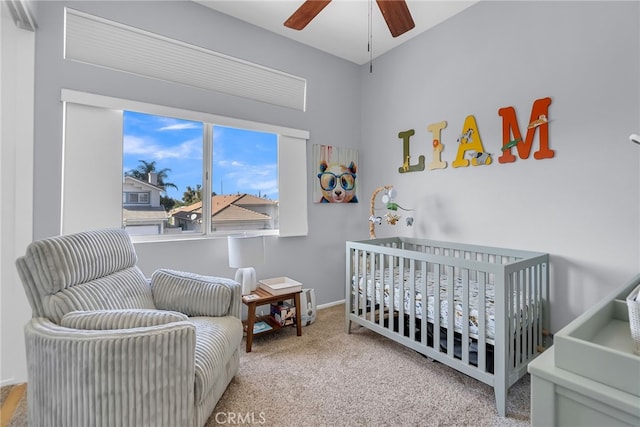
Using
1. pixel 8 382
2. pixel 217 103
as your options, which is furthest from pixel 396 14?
pixel 8 382

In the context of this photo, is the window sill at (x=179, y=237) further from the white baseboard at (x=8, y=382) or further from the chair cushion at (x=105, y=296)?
the white baseboard at (x=8, y=382)

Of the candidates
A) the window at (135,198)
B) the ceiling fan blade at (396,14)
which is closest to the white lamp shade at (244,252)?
the window at (135,198)

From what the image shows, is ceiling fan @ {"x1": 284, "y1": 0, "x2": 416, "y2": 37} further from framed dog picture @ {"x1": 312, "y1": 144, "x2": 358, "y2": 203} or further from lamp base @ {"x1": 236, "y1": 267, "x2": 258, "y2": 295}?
lamp base @ {"x1": 236, "y1": 267, "x2": 258, "y2": 295}

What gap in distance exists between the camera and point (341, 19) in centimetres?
262

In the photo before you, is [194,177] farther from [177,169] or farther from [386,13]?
[386,13]

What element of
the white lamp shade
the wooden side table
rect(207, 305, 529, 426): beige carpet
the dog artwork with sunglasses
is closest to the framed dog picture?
the dog artwork with sunglasses

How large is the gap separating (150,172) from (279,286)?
1.39m

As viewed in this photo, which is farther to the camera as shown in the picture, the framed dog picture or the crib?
the framed dog picture

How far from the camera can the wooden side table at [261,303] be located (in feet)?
7.29

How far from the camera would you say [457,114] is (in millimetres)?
2588

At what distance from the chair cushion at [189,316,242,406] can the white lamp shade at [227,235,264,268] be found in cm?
59

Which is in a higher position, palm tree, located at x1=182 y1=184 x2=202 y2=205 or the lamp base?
palm tree, located at x1=182 y1=184 x2=202 y2=205

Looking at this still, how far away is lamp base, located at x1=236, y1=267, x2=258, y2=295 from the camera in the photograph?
2402 mm

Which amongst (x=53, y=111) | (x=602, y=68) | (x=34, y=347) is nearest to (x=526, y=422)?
(x=602, y=68)
